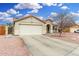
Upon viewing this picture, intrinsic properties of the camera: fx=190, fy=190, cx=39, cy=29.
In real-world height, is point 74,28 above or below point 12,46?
above

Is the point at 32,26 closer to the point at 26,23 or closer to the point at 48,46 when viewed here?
the point at 26,23

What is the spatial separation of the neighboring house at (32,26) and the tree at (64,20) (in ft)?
0.56

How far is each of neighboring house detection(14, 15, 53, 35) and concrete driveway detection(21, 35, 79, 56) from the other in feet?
0.46

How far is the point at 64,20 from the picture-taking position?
4008mm

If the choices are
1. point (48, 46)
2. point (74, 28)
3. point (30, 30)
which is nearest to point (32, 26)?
point (30, 30)

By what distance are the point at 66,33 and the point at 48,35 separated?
15.4 inches

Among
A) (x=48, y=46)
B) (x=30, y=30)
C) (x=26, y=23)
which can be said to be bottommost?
(x=48, y=46)

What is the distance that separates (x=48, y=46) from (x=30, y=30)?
0.55 m

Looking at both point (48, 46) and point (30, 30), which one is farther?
point (30, 30)

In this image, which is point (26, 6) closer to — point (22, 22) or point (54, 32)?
point (22, 22)

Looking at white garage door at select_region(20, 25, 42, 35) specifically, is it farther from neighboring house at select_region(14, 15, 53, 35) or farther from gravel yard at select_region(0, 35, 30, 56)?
gravel yard at select_region(0, 35, 30, 56)

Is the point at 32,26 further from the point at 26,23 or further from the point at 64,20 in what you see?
the point at 64,20

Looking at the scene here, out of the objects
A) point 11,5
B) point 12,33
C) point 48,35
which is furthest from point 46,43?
point 11,5

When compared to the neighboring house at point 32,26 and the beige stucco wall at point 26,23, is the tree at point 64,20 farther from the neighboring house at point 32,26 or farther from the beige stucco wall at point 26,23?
the beige stucco wall at point 26,23
